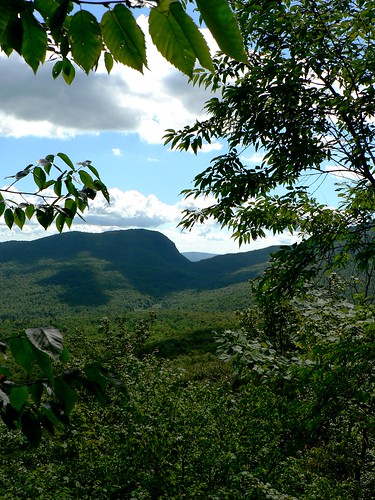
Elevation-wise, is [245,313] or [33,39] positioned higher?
[33,39]

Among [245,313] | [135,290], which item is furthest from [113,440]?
[135,290]

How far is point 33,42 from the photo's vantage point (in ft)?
3.07

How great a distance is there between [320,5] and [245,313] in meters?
18.1

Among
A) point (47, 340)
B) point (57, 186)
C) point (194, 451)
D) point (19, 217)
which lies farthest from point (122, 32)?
point (194, 451)

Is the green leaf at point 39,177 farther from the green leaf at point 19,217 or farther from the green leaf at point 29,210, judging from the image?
the green leaf at point 19,217

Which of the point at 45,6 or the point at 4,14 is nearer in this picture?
the point at 4,14

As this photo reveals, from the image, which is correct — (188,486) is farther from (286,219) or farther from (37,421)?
(37,421)

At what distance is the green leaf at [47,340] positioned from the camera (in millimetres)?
1029

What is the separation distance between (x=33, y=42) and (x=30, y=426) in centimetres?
146

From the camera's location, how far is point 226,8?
63 cm

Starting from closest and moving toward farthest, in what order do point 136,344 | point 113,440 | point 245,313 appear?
point 113,440 → point 245,313 → point 136,344

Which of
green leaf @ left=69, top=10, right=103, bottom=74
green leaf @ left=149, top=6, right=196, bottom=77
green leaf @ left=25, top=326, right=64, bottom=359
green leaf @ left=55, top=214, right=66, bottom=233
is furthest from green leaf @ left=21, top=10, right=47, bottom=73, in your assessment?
green leaf @ left=55, top=214, right=66, bottom=233

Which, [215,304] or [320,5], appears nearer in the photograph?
[320,5]

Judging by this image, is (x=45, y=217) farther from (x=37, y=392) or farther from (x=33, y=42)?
(x=33, y=42)
